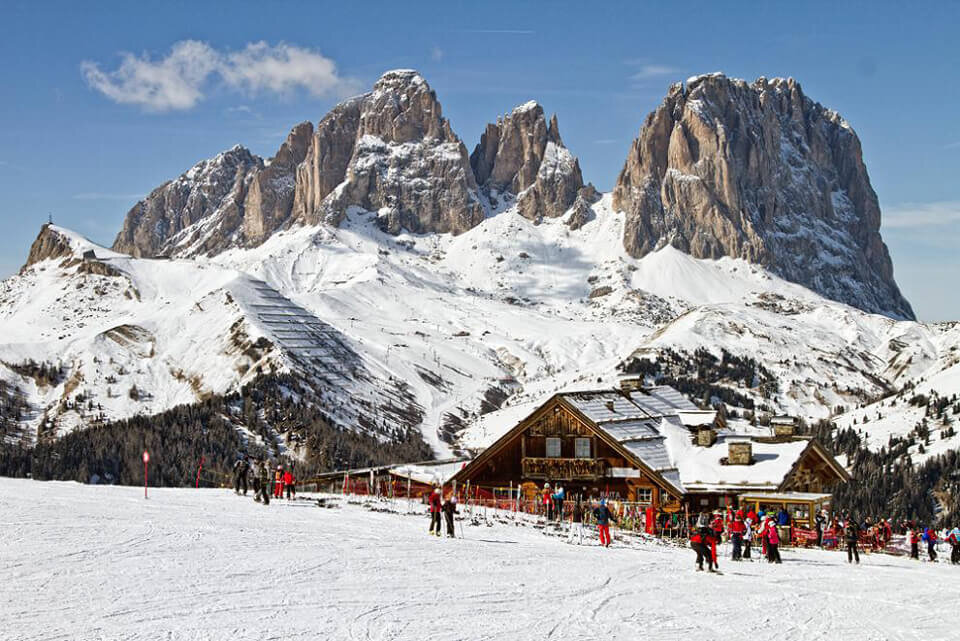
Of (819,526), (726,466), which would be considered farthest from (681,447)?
(819,526)

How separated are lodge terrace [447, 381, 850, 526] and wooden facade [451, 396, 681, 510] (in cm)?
5

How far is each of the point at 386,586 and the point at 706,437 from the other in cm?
3604

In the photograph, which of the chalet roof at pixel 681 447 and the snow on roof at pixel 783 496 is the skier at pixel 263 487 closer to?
the chalet roof at pixel 681 447

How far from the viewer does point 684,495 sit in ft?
175

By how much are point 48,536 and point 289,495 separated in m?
16.9

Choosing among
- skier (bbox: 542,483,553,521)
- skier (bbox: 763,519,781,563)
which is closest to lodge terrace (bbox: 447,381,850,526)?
skier (bbox: 542,483,553,521)

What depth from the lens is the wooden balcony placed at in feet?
183

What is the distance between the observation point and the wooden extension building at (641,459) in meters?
54.5

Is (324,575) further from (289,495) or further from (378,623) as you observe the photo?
(289,495)

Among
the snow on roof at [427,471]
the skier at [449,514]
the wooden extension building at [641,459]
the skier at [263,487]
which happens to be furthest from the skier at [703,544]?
the snow on roof at [427,471]

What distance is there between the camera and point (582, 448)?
5662 cm

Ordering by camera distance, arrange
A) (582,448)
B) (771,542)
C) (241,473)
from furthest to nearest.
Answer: (582,448)
(241,473)
(771,542)

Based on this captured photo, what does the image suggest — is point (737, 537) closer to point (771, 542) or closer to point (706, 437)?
point (771, 542)

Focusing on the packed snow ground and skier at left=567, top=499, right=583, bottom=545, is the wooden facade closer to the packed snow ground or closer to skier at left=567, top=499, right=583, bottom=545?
skier at left=567, top=499, right=583, bottom=545
